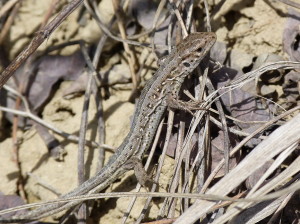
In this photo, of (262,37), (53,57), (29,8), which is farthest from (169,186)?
(29,8)

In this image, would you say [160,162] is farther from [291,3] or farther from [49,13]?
[49,13]

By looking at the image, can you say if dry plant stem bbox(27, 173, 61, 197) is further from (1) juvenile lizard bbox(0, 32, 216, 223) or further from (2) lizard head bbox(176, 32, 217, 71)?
(2) lizard head bbox(176, 32, 217, 71)

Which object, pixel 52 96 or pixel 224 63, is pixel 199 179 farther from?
pixel 52 96

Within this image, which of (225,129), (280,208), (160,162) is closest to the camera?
(280,208)

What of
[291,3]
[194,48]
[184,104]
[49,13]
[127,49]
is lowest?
[184,104]

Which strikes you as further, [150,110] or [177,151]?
[150,110]

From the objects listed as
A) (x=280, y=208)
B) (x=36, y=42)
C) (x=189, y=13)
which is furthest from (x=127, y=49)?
(x=280, y=208)
